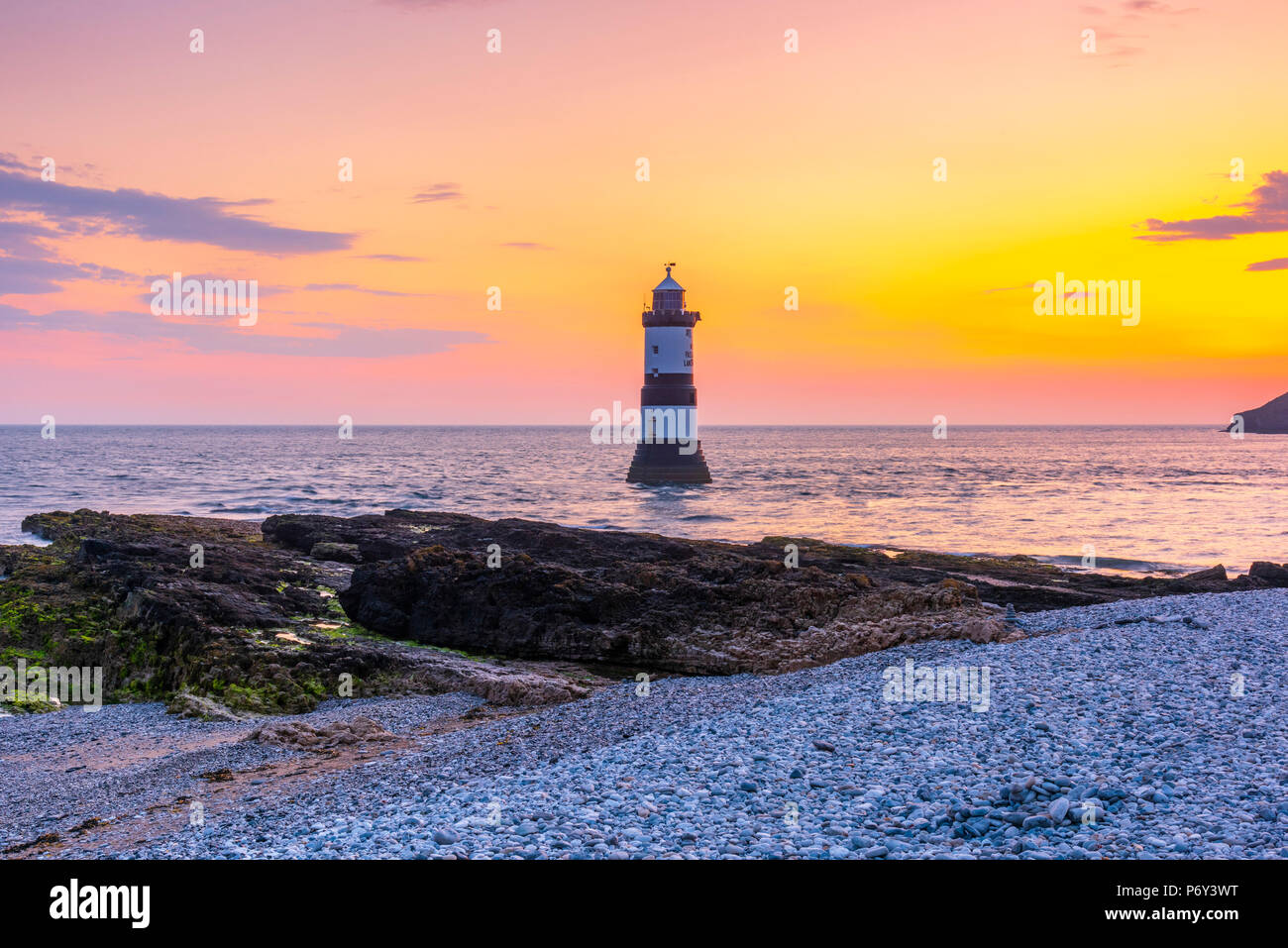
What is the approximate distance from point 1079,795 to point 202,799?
8509mm

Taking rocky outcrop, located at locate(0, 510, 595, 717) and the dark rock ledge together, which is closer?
rocky outcrop, located at locate(0, 510, 595, 717)

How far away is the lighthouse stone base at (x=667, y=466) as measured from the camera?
6166cm

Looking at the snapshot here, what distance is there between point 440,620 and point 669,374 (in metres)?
38.8

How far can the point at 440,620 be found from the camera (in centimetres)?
1831

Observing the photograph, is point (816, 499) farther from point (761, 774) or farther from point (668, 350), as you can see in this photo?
point (761, 774)

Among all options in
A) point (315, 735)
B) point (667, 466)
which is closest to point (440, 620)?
point (315, 735)

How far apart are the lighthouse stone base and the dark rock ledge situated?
128 ft

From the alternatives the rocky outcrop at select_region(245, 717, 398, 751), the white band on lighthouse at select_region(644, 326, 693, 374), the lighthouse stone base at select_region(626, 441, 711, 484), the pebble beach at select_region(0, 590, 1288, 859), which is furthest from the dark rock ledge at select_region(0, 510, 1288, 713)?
the lighthouse stone base at select_region(626, 441, 711, 484)

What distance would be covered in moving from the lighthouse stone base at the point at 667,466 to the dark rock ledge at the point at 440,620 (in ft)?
128

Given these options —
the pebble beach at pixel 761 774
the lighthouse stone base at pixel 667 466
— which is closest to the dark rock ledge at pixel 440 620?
the pebble beach at pixel 761 774

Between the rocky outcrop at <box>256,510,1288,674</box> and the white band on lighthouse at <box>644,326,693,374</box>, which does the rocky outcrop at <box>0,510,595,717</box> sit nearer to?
the rocky outcrop at <box>256,510,1288,674</box>

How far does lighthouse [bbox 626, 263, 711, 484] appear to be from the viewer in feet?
181
